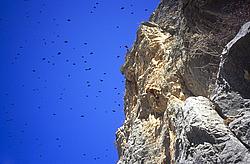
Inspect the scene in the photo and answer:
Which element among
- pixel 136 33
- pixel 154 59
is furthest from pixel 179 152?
pixel 136 33

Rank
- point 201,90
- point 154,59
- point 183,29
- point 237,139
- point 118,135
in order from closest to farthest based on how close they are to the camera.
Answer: point 237,139 → point 201,90 → point 183,29 → point 154,59 → point 118,135

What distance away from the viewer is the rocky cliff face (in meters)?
5.16

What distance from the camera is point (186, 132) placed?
18.6 ft

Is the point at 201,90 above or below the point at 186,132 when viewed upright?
above

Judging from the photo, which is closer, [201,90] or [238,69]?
[238,69]

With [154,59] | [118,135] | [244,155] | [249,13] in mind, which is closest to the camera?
[244,155]

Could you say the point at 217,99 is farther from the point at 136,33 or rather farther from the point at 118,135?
the point at 118,135

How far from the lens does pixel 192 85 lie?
9250 millimetres

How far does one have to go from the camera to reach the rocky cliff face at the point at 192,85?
5156mm

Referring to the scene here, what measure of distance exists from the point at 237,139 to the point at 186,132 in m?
1.09

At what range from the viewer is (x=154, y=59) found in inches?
500

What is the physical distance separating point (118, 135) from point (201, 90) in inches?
345

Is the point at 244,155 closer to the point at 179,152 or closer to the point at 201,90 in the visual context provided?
the point at 179,152

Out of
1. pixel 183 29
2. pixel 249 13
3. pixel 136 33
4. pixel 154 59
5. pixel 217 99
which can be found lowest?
pixel 217 99
